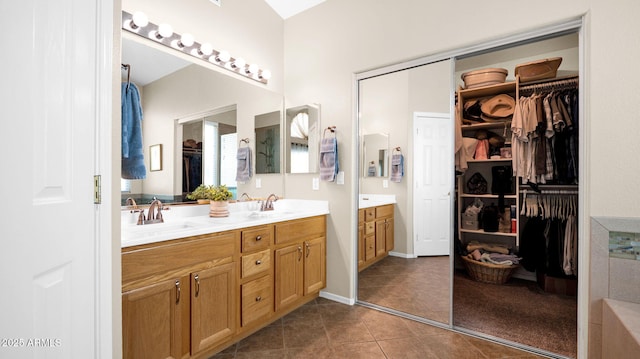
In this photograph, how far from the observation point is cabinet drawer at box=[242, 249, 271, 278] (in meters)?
2.01

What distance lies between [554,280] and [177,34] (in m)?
4.10

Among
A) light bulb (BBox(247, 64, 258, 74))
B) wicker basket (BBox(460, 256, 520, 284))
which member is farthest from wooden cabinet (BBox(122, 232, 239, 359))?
wicker basket (BBox(460, 256, 520, 284))

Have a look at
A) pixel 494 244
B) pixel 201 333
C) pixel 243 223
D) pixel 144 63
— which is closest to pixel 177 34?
pixel 144 63

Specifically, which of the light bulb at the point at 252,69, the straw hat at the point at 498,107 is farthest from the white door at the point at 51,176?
the straw hat at the point at 498,107

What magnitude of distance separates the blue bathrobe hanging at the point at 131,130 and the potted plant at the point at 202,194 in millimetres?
484

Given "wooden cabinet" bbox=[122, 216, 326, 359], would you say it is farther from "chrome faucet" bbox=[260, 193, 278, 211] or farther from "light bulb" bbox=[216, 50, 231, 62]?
"light bulb" bbox=[216, 50, 231, 62]

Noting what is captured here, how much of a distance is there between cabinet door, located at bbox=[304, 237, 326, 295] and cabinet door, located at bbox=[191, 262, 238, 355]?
78cm

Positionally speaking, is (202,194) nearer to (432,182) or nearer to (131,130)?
(131,130)

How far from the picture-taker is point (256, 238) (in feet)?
6.85

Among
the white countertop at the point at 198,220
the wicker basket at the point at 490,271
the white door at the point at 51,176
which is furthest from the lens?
the wicker basket at the point at 490,271

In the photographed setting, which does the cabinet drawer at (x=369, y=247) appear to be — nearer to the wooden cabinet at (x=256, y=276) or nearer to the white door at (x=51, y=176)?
the wooden cabinet at (x=256, y=276)

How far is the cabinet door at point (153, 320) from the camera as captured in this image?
4.56 ft

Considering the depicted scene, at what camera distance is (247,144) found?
2816 millimetres

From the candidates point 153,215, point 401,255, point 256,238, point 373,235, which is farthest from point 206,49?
point 401,255
